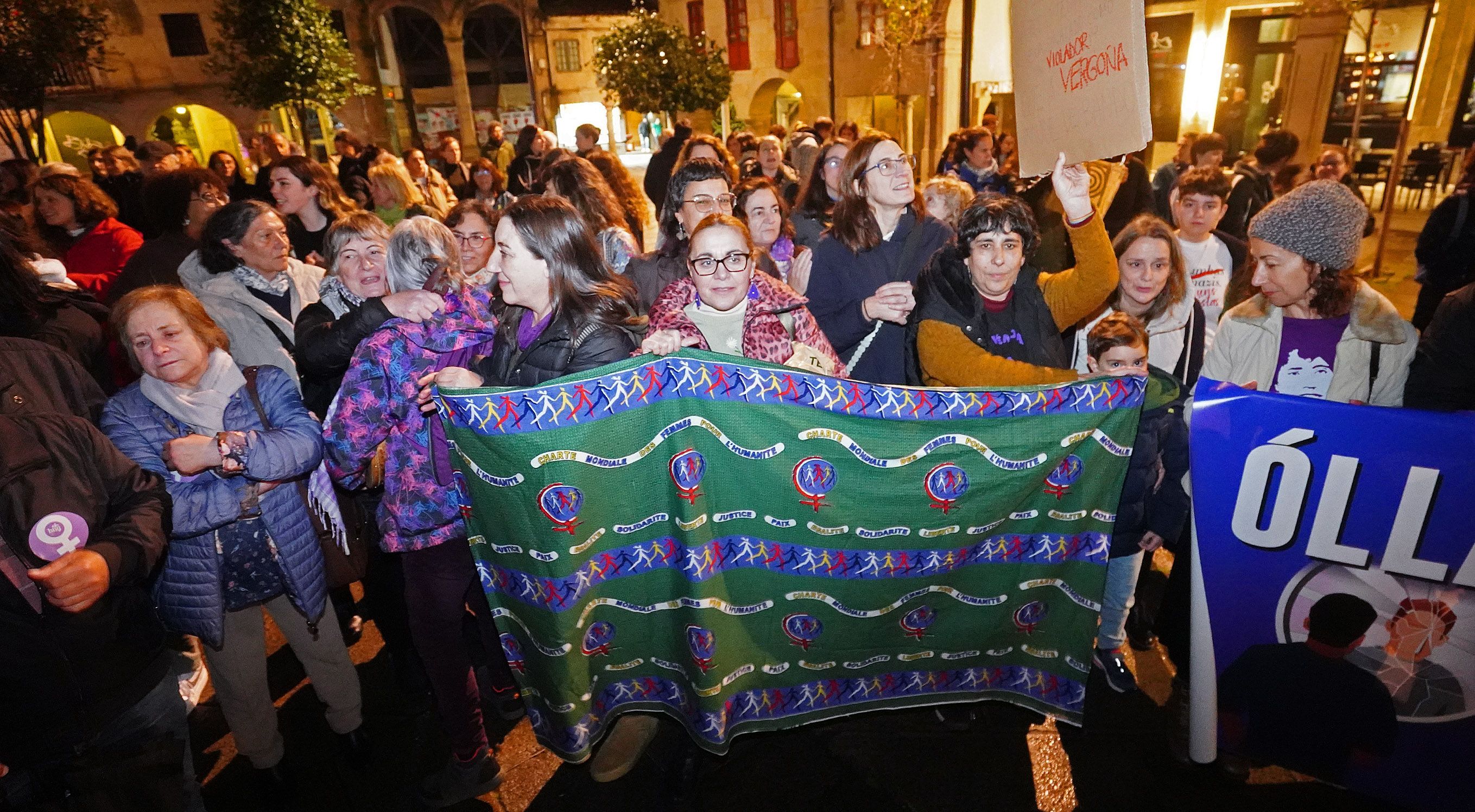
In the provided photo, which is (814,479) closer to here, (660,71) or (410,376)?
(410,376)

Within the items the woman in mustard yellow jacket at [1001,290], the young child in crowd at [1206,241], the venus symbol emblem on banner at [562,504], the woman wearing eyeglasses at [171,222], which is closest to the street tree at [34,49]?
the woman wearing eyeglasses at [171,222]

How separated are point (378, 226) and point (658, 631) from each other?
2.30 metres

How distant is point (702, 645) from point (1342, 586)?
202 cm

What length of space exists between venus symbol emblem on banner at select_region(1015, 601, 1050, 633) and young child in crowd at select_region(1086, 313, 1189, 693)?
1.13 feet

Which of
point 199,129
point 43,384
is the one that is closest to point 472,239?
point 43,384

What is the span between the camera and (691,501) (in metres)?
2.41

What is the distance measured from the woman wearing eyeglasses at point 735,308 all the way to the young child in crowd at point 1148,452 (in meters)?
1.07

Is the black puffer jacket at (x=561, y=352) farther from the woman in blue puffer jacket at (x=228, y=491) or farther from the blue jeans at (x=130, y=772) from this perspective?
the blue jeans at (x=130, y=772)

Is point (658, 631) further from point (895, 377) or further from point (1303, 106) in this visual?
point (1303, 106)

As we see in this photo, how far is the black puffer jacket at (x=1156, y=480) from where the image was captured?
2820 mm

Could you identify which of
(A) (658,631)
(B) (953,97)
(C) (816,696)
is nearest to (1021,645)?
(C) (816,696)

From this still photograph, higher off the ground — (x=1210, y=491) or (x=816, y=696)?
(x=1210, y=491)

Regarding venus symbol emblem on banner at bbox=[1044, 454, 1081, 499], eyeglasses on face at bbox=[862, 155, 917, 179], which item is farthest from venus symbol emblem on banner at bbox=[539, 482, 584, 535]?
eyeglasses on face at bbox=[862, 155, 917, 179]

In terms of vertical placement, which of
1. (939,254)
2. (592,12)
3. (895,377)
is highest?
(592,12)
